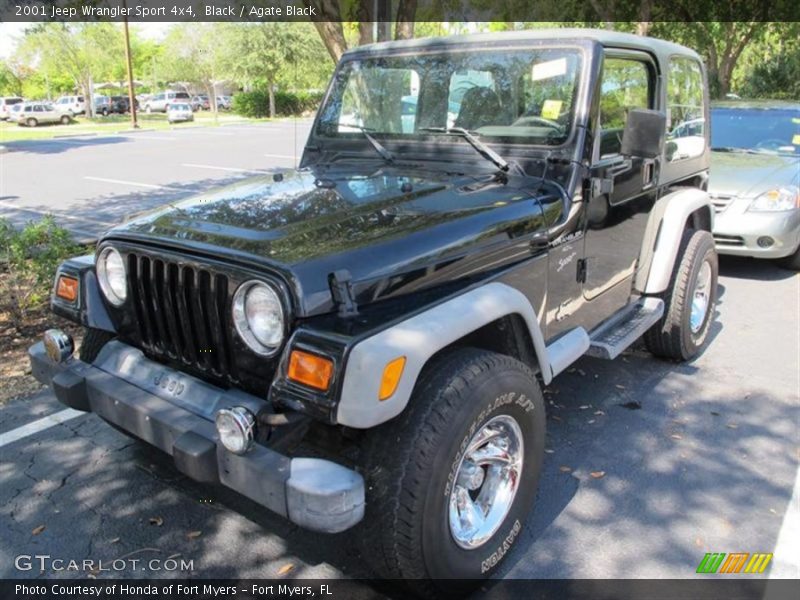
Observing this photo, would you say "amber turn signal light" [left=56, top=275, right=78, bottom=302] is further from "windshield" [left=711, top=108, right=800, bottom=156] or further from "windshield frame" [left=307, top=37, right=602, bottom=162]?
"windshield" [left=711, top=108, right=800, bottom=156]

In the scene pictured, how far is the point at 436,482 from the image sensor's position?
223 cm

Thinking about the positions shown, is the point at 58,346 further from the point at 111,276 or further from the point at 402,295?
the point at 402,295

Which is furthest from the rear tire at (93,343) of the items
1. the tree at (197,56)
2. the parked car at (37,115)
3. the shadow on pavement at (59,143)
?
the tree at (197,56)

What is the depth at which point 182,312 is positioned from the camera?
2.54 m

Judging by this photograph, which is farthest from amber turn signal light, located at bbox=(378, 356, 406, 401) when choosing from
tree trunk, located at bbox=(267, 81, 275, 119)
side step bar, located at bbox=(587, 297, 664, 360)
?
tree trunk, located at bbox=(267, 81, 275, 119)

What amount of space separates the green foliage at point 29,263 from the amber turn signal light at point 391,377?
12.4 feet

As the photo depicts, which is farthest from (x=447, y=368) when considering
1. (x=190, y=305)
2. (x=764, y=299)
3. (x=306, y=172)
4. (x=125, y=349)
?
(x=764, y=299)

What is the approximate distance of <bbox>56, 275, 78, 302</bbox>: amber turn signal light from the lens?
295 cm

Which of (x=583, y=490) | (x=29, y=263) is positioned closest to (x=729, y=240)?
(x=583, y=490)

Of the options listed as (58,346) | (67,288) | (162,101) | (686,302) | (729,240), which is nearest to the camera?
(58,346)

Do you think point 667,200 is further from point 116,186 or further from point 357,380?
point 116,186

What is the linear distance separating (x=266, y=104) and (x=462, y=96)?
42840 mm

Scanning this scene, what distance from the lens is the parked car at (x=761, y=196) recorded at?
6.54 m

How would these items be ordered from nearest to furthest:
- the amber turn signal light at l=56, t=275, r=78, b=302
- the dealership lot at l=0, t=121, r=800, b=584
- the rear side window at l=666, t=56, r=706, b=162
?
the dealership lot at l=0, t=121, r=800, b=584
the amber turn signal light at l=56, t=275, r=78, b=302
the rear side window at l=666, t=56, r=706, b=162
